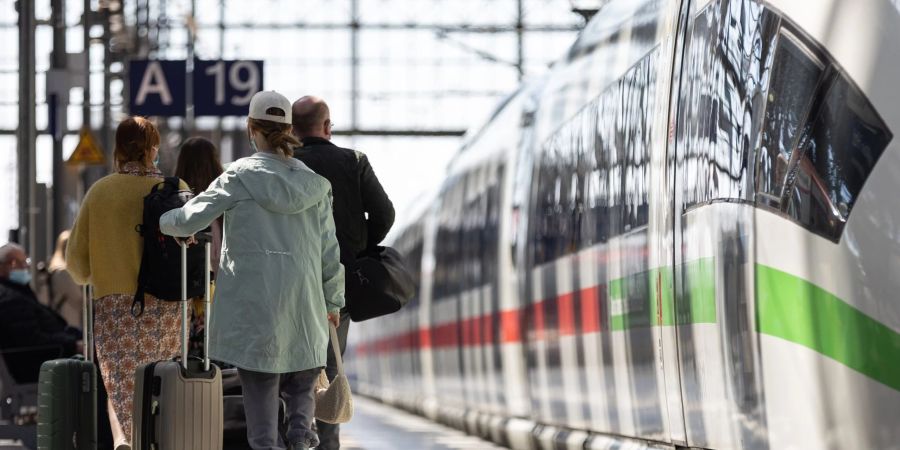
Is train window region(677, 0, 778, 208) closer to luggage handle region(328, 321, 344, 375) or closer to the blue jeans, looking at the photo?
luggage handle region(328, 321, 344, 375)

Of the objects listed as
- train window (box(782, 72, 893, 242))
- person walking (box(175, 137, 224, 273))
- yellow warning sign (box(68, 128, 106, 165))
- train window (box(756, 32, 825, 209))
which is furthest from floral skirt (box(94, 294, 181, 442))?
yellow warning sign (box(68, 128, 106, 165))

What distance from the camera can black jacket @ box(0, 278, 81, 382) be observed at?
458 inches

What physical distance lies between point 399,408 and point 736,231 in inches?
857

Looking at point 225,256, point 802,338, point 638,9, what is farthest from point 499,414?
point 802,338

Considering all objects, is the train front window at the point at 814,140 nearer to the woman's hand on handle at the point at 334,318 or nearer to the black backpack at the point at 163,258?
the woman's hand on handle at the point at 334,318

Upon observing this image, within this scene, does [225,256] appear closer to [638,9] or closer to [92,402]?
[92,402]

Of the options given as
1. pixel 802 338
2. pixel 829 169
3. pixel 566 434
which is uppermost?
pixel 829 169

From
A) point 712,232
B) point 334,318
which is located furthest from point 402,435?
point 712,232

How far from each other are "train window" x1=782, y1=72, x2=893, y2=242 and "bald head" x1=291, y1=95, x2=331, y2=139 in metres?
3.03

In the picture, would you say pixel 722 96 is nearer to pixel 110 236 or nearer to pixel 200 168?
pixel 200 168

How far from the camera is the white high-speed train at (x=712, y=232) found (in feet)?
19.1

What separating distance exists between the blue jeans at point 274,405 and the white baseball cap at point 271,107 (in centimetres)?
101

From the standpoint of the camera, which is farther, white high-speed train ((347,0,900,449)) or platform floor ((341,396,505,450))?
platform floor ((341,396,505,450))

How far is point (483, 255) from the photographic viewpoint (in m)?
16.2
